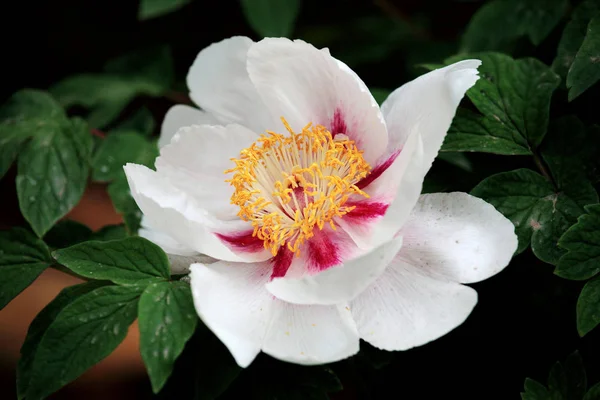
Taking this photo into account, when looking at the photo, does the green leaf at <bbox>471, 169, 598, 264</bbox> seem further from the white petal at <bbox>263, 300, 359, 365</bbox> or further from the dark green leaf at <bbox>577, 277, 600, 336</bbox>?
the white petal at <bbox>263, 300, 359, 365</bbox>

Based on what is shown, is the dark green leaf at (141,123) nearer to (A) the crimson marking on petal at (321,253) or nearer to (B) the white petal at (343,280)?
(A) the crimson marking on petal at (321,253)

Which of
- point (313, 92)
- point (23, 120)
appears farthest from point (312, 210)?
point (23, 120)

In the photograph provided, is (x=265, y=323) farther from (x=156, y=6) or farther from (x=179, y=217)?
(x=156, y=6)

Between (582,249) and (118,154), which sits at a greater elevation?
(582,249)

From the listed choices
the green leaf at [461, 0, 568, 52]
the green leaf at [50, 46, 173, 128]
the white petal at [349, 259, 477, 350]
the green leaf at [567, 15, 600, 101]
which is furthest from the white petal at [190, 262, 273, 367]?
the green leaf at [50, 46, 173, 128]

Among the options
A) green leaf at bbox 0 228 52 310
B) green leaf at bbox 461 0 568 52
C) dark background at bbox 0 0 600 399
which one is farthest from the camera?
green leaf at bbox 461 0 568 52

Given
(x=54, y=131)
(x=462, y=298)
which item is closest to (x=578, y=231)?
(x=462, y=298)

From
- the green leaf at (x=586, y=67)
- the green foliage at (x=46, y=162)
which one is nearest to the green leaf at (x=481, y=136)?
the green leaf at (x=586, y=67)
